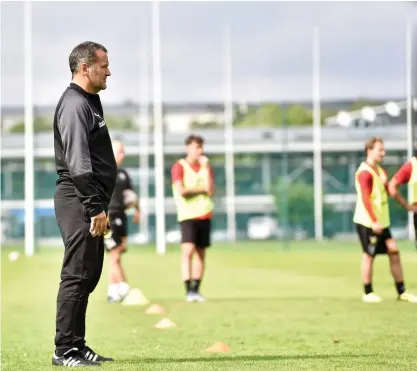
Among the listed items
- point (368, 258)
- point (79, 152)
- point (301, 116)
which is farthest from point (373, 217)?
point (301, 116)

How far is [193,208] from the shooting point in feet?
46.5

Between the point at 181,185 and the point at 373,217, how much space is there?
7.71 feet

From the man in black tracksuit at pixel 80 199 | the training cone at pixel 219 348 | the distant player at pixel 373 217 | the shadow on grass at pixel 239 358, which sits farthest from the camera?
the distant player at pixel 373 217

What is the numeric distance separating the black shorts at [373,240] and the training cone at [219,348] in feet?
15.9

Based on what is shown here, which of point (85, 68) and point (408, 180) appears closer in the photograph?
point (85, 68)

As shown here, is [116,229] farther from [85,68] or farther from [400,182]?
[85,68]

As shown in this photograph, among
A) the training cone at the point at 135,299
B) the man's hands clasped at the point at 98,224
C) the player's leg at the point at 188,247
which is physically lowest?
the training cone at the point at 135,299

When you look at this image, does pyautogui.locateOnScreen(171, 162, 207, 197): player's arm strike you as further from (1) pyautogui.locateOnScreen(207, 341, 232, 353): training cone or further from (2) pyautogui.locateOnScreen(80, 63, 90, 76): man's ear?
(2) pyautogui.locateOnScreen(80, 63, 90, 76): man's ear

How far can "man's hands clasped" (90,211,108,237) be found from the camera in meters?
7.38

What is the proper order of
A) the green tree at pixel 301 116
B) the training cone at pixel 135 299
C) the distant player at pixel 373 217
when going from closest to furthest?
the distant player at pixel 373 217, the training cone at pixel 135 299, the green tree at pixel 301 116

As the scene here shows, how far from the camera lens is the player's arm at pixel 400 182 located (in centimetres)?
1323

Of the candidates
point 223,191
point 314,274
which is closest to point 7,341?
point 314,274

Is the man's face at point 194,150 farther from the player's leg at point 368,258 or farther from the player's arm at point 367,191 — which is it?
the player's leg at point 368,258

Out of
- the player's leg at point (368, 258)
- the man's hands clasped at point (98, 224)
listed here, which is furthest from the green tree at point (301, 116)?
the man's hands clasped at point (98, 224)
